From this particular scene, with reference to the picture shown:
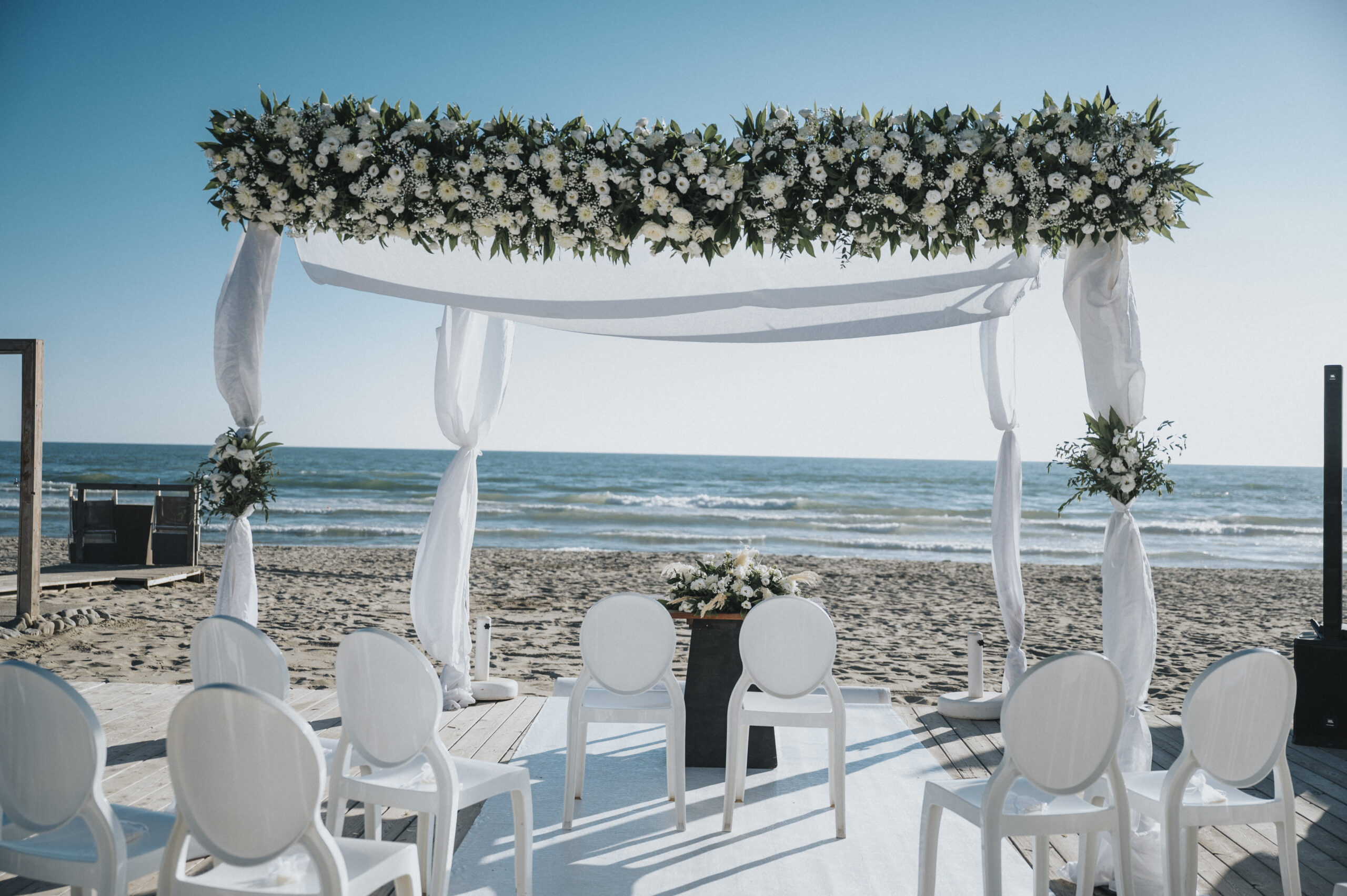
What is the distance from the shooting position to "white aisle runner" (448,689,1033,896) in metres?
2.48

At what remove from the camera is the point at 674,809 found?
3.01m

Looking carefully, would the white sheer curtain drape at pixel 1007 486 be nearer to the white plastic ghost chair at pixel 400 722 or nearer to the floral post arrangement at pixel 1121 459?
the floral post arrangement at pixel 1121 459

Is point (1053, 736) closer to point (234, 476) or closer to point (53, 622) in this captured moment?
point (234, 476)

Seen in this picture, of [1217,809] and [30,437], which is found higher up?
[30,437]

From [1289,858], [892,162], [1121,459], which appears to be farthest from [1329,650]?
[892,162]

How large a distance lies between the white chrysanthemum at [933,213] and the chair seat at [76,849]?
2.73 m

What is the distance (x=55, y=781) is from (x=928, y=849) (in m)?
2.05

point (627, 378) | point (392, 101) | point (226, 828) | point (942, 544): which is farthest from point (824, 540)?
point (226, 828)

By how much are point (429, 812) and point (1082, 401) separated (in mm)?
2598

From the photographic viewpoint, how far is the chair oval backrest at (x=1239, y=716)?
200 cm

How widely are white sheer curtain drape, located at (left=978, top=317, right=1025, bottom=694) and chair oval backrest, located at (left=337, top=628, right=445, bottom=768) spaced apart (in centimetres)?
282

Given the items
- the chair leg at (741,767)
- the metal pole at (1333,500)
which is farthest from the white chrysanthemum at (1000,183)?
the metal pole at (1333,500)

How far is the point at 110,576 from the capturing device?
8.08 m

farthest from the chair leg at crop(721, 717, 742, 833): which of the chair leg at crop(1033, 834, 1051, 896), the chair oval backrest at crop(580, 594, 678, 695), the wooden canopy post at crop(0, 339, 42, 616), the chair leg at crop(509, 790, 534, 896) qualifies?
the wooden canopy post at crop(0, 339, 42, 616)
